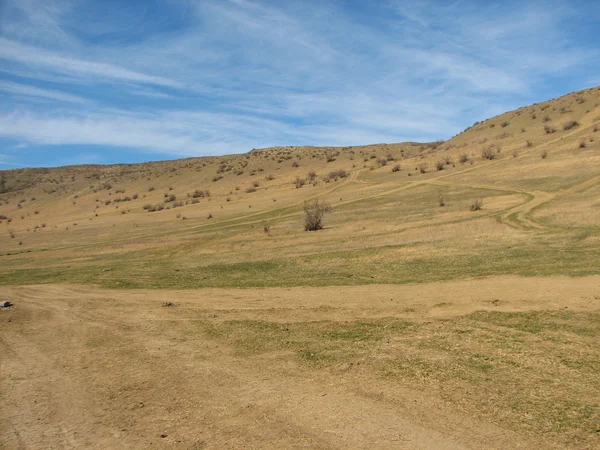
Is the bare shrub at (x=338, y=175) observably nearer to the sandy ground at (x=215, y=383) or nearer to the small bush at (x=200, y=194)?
the small bush at (x=200, y=194)

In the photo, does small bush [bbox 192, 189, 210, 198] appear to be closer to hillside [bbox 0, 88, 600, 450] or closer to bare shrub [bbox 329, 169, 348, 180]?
bare shrub [bbox 329, 169, 348, 180]

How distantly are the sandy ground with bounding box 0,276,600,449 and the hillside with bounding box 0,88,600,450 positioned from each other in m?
0.04

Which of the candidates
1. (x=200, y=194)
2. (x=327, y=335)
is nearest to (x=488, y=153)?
(x=200, y=194)

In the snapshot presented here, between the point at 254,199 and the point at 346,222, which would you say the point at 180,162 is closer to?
the point at 254,199

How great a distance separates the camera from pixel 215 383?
823 cm

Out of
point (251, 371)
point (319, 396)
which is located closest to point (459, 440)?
point (319, 396)

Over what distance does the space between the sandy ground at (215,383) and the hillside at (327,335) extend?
36 mm

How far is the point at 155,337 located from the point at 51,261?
22.1 meters

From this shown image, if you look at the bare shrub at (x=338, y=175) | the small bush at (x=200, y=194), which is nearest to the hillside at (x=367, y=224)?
Result: the small bush at (x=200, y=194)

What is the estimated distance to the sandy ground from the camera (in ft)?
21.0

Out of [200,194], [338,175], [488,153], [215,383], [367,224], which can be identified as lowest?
[215,383]

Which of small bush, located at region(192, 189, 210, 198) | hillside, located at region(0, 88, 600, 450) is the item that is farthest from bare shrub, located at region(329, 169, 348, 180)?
hillside, located at region(0, 88, 600, 450)

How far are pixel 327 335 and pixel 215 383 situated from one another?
3054 mm

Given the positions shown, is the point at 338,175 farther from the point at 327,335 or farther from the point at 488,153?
the point at 327,335
